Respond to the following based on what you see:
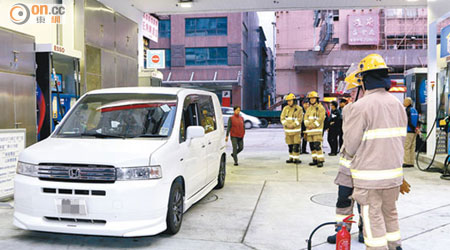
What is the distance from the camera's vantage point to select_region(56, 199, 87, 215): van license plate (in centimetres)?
438

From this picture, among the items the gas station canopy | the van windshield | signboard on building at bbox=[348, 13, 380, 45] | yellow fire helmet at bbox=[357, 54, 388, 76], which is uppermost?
signboard on building at bbox=[348, 13, 380, 45]

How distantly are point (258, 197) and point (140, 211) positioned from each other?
3250 mm

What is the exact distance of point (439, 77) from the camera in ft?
36.8

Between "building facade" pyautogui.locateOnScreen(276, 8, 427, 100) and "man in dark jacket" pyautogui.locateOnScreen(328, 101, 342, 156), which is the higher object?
"building facade" pyautogui.locateOnScreen(276, 8, 427, 100)

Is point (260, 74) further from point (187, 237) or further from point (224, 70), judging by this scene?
point (187, 237)

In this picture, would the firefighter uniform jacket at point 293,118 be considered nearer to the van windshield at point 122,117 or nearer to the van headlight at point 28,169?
the van windshield at point 122,117

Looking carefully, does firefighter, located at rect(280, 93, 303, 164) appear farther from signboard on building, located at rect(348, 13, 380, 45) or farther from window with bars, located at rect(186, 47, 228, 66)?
signboard on building, located at rect(348, 13, 380, 45)

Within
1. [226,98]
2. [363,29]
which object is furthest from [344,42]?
[226,98]

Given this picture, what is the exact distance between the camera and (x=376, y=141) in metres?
3.60

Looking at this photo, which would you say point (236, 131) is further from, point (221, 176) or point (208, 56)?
point (208, 56)

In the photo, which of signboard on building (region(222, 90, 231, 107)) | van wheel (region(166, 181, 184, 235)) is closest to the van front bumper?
van wheel (region(166, 181, 184, 235))

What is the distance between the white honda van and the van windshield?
0.01 meters

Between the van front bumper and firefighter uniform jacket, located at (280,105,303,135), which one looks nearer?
the van front bumper

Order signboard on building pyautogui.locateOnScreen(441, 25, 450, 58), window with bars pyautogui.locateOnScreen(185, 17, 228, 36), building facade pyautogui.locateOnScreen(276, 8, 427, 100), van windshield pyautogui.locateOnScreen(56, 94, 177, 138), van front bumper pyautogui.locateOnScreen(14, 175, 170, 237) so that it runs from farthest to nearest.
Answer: window with bars pyautogui.locateOnScreen(185, 17, 228, 36) < building facade pyautogui.locateOnScreen(276, 8, 427, 100) < signboard on building pyautogui.locateOnScreen(441, 25, 450, 58) < van windshield pyautogui.locateOnScreen(56, 94, 177, 138) < van front bumper pyautogui.locateOnScreen(14, 175, 170, 237)
